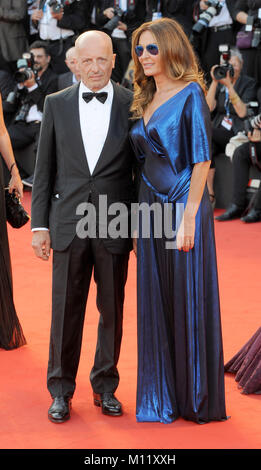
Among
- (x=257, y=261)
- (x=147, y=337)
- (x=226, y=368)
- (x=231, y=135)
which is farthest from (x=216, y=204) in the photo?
(x=147, y=337)

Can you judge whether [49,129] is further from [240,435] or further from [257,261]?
[257,261]

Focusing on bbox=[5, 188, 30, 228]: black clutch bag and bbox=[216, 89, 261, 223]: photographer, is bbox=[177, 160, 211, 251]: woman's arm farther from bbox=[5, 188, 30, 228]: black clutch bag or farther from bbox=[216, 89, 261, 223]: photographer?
bbox=[216, 89, 261, 223]: photographer

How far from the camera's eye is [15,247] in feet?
19.8

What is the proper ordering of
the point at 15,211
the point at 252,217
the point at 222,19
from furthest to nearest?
the point at 222,19, the point at 252,217, the point at 15,211

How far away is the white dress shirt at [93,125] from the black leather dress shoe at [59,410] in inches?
35.0

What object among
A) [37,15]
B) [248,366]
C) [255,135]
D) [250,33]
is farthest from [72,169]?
[37,15]

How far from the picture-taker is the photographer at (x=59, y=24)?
8523mm

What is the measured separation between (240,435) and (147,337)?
Result: 50 centimetres

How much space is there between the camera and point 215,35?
7.95 m

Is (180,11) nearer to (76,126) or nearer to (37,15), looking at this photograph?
(37,15)

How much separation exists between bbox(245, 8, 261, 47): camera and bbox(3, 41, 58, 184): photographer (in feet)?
7.46

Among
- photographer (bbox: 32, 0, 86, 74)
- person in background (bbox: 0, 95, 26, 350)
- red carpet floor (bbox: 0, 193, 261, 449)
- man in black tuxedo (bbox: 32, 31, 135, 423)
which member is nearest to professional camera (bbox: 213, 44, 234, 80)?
photographer (bbox: 32, 0, 86, 74)

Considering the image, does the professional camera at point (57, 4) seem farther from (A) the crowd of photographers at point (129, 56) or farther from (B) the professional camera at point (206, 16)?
(B) the professional camera at point (206, 16)

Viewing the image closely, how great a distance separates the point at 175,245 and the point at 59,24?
248 inches
